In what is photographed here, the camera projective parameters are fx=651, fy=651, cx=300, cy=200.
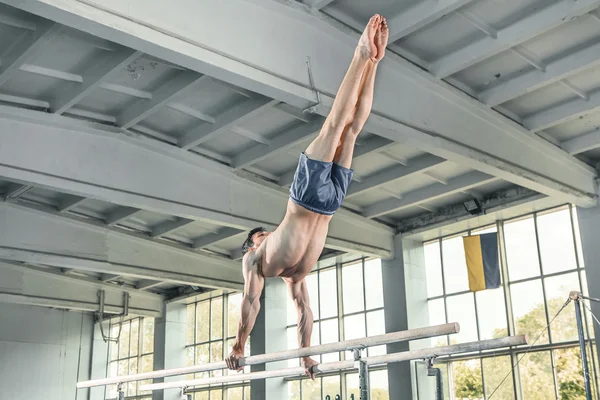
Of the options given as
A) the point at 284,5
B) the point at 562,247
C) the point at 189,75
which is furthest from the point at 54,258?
the point at 562,247

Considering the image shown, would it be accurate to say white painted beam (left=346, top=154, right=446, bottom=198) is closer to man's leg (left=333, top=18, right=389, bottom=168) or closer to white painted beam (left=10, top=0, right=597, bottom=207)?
white painted beam (left=10, top=0, right=597, bottom=207)

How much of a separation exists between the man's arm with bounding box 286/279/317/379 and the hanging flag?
6.33 m

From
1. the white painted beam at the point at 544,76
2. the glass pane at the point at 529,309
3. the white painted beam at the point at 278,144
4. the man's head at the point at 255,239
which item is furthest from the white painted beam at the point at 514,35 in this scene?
the glass pane at the point at 529,309

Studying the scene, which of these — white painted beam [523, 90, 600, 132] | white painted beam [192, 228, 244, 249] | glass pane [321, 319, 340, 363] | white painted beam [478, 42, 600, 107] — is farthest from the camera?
glass pane [321, 319, 340, 363]

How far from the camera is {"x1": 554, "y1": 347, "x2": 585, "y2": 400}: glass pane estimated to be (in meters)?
10.7

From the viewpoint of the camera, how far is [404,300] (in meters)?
12.7

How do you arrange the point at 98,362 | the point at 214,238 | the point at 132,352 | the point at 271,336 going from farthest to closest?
the point at 98,362 → the point at 132,352 → the point at 271,336 → the point at 214,238

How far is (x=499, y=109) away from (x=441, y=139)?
1402 mm

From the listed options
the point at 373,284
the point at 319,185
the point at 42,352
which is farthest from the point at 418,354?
the point at 42,352

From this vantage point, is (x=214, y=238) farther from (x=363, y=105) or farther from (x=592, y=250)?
(x=363, y=105)

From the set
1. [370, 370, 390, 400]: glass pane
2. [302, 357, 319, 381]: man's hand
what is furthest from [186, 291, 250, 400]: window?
[302, 357, 319, 381]: man's hand

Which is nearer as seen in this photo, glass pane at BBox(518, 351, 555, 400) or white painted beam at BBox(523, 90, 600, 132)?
white painted beam at BBox(523, 90, 600, 132)

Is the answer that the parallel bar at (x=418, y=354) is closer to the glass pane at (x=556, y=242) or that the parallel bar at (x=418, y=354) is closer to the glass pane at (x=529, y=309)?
the glass pane at (x=529, y=309)

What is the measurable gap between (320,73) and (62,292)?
11694 mm
